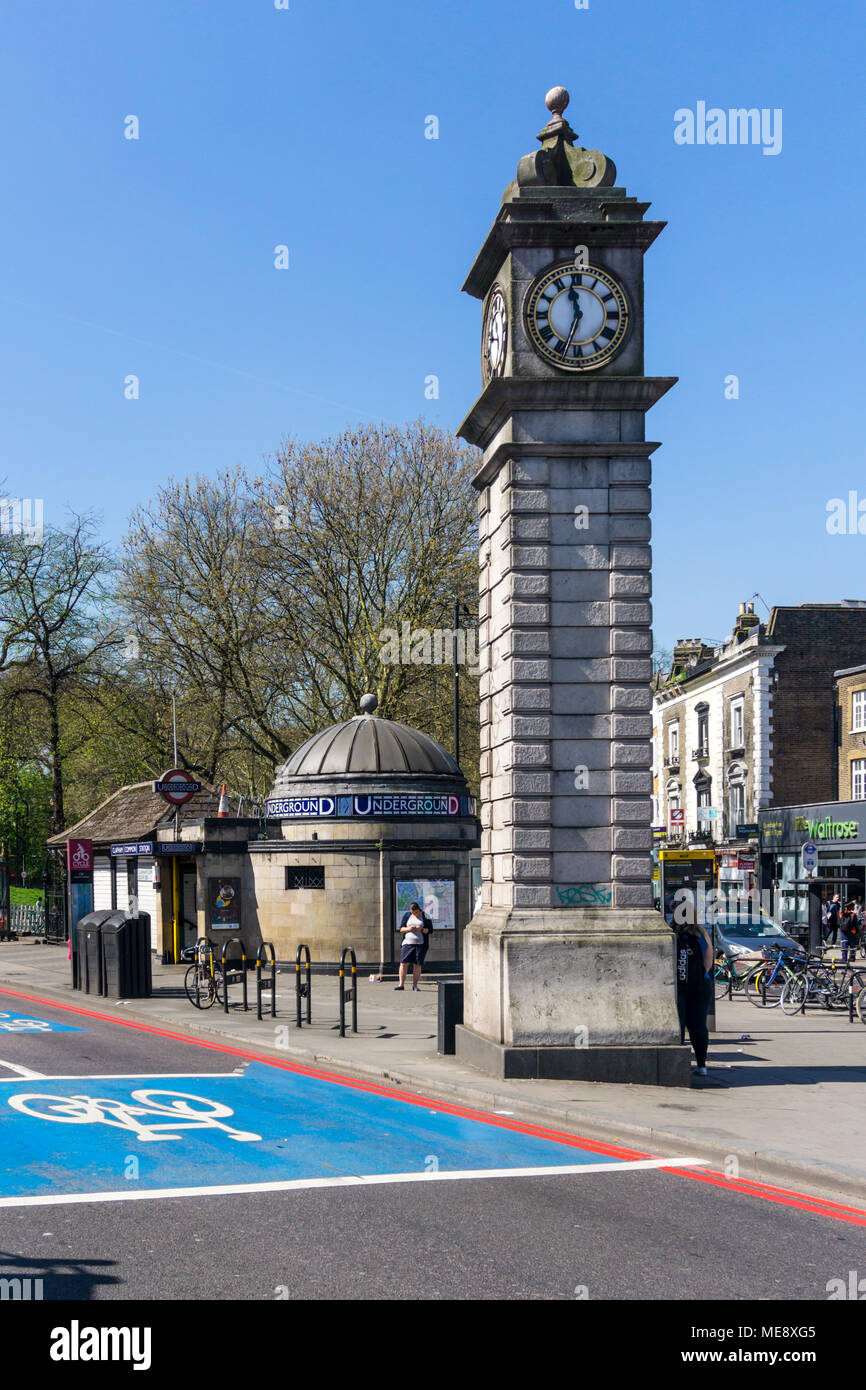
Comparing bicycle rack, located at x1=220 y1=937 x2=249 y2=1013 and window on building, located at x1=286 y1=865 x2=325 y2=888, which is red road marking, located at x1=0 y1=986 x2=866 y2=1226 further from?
window on building, located at x1=286 y1=865 x2=325 y2=888

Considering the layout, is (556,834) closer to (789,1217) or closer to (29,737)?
(789,1217)

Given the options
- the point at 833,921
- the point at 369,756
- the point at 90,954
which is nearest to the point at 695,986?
the point at 90,954

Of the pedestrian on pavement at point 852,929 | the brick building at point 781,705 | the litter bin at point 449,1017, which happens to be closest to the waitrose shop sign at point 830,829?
the brick building at point 781,705

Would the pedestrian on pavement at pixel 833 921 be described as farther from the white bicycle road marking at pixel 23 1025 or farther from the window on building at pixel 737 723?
the white bicycle road marking at pixel 23 1025

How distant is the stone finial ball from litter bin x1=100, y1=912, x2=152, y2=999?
47.9 feet

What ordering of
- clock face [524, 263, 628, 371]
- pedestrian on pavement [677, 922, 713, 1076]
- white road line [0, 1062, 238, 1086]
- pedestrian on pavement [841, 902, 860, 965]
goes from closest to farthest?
pedestrian on pavement [677, 922, 713, 1076], white road line [0, 1062, 238, 1086], clock face [524, 263, 628, 371], pedestrian on pavement [841, 902, 860, 965]

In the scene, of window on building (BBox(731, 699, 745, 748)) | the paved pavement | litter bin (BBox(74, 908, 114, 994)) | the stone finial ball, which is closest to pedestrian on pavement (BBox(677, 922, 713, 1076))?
the paved pavement

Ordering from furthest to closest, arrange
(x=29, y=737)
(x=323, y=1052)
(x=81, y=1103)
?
(x=29, y=737) → (x=323, y=1052) → (x=81, y=1103)

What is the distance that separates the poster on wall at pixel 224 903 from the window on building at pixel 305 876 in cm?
146

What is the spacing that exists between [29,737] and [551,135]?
37891 millimetres

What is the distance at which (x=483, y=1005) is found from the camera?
14.2 meters

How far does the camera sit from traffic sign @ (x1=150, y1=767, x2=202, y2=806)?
26.0 meters

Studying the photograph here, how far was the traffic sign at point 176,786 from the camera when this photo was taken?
26.0 metres

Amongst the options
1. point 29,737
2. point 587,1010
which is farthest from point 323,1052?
point 29,737
